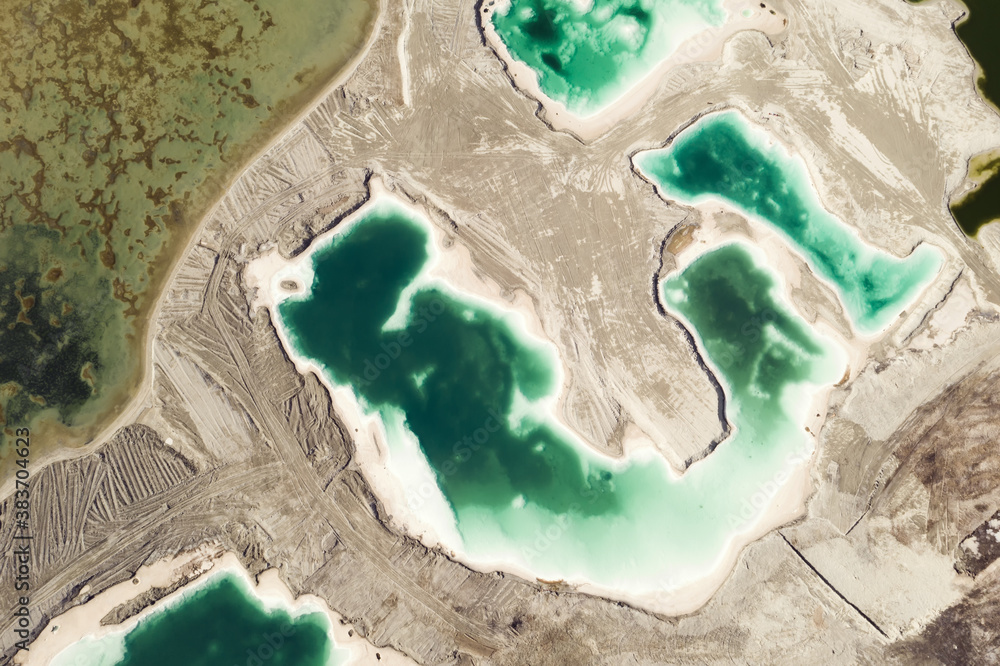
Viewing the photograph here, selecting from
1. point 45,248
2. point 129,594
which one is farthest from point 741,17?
point 129,594

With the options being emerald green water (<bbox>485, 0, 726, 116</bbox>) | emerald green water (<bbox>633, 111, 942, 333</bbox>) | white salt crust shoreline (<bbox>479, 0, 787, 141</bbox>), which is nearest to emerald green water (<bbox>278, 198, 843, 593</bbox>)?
emerald green water (<bbox>633, 111, 942, 333</bbox>)

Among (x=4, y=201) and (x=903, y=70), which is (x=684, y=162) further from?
(x=4, y=201)

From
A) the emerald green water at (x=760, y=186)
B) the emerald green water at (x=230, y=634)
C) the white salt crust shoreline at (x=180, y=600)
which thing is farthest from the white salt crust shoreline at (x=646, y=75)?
the emerald green water at (x=230, y=634)

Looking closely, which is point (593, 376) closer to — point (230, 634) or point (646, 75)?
point (646, 75)

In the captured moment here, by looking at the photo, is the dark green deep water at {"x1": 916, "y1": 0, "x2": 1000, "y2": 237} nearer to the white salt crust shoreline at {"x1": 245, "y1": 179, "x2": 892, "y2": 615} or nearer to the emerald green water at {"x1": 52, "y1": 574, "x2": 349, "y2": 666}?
the white salt crust shoreline at {"x1": 245, "y1": 179, "x2": 892, "y2": 615}

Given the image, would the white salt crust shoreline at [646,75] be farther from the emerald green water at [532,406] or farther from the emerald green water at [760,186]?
the emerald green water at [532,406]
